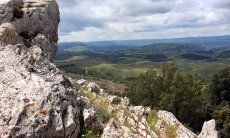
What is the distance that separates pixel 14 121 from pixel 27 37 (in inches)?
1117

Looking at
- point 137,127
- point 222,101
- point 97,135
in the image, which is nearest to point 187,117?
point 222,101

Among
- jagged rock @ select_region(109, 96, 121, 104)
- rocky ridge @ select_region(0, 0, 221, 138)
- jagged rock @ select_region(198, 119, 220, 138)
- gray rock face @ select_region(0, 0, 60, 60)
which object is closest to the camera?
rocky ridge @ select_region(0, 0, 221, 138)

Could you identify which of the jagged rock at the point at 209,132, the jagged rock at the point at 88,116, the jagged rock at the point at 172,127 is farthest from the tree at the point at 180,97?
the jagged rock at the point at 88,116

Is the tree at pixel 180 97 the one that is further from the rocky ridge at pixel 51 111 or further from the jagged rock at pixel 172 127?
the rocky ridge at pixel 51 111

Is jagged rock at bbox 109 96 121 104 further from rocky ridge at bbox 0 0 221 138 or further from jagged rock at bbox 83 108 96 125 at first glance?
jagged rock at bbox 83 108 96 125

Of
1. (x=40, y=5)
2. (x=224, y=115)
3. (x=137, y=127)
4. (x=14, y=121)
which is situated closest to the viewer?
(x=14, y=121)

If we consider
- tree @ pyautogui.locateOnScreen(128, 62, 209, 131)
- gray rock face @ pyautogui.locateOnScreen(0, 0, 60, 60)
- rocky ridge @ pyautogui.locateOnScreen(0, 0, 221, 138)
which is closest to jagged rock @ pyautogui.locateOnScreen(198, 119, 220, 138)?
rocky ridge @ pyautogui.locateOnScreen(0, 0, 221, 138)

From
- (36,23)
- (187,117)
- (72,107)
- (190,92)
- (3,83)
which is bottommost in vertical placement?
(187,117)

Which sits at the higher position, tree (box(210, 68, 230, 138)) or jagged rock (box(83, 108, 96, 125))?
jagged rock (box(83, 108, 96, 125))

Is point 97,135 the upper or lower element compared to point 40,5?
lower

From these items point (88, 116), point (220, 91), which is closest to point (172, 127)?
point (88, 116)

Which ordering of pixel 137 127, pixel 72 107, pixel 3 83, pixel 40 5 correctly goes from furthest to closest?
1. pixel 40 5
2. pixel 137 127
3. pixel 72 107
4. pixel 3 83

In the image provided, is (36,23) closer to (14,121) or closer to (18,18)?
(18,18)

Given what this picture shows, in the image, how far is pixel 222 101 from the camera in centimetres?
9931
